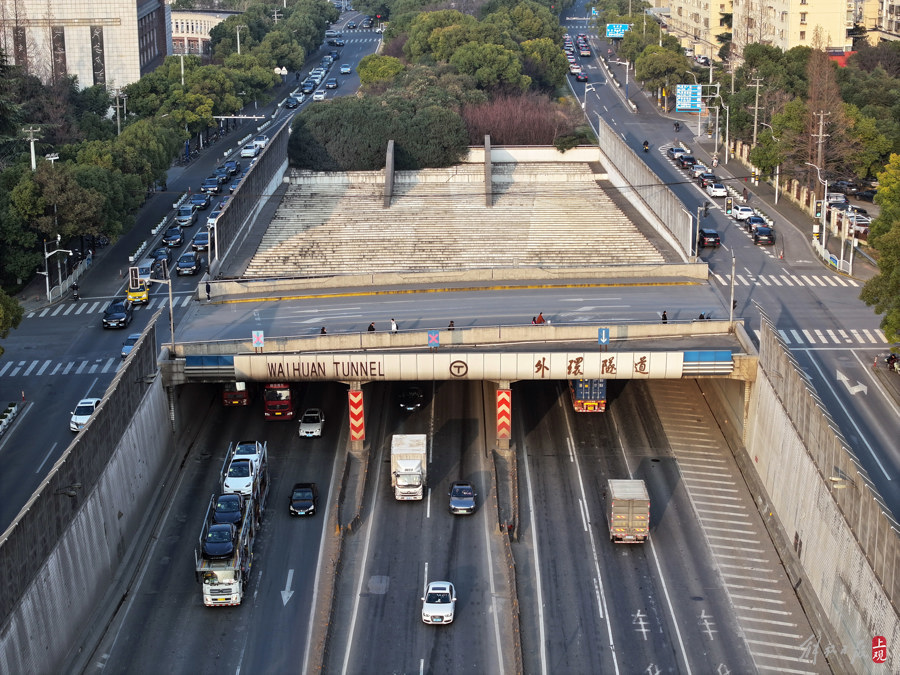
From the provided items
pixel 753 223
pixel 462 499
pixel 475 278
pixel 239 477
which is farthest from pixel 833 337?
pixel 239 477

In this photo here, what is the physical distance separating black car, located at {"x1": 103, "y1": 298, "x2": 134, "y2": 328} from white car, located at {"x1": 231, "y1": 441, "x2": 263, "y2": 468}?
80.5ft

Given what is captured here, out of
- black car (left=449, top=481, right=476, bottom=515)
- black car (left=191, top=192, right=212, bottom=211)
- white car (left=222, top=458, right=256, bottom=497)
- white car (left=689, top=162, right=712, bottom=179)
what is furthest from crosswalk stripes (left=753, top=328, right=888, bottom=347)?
black car (left=191, top=192, right=212, bottom=211)

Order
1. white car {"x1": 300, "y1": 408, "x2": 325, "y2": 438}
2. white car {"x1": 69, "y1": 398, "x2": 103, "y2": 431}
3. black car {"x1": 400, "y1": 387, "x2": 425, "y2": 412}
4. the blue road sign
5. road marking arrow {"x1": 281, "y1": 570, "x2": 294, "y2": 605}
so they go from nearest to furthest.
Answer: road marking arrow {"x1": 281, "y1": 570, "x2": 294, "y2": 605} < white car {"x1": 69, "y1": 398, "x2": 103, "y2": 431} < white car {"x1": 300, "y1": 408, "x2": 325, "y2": 438} < black car {"x1": 400, "y1": 387, "x2": 425, "y2": 412} < the blue road sign

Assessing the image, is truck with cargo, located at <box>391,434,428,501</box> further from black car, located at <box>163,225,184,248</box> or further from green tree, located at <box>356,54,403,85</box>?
green tree, located at <box>356,54,403,85</box>

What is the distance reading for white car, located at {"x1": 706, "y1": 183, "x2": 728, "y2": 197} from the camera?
400 feet

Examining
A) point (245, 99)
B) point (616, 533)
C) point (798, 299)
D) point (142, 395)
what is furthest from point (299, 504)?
point (245, 99)

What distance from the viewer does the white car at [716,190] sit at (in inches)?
4802

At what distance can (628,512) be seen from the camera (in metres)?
61.9

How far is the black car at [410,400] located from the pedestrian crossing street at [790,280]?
27.4 meters

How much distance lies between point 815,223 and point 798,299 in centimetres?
1914

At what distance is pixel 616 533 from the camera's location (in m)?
62.4

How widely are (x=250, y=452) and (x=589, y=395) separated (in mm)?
20119

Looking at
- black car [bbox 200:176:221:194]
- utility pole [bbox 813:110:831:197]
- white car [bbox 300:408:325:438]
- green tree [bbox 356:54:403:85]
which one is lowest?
white car [bbox 300:408:325:438]

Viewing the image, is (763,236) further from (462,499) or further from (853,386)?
(462,499)
